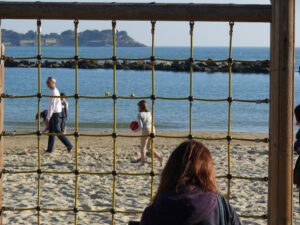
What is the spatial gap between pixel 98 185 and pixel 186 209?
21.0 ft

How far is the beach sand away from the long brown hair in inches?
170

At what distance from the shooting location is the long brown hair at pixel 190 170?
2.45m

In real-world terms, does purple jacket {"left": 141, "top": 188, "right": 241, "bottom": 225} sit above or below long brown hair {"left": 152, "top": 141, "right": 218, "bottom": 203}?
below

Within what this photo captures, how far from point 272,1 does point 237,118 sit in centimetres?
2285

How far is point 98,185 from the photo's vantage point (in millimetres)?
8664

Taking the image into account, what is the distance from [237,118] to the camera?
84.8 feet

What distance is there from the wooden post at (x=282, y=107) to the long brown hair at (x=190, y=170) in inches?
35.3

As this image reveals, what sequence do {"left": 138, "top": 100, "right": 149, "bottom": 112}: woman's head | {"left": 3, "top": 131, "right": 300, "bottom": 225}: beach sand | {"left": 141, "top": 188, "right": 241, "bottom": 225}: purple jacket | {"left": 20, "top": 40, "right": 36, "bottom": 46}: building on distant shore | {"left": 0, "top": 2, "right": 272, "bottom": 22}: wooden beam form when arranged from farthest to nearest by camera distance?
{"left": 20, "top": 40, "right": 36, "bottom": 46}: building on distant shore, {"left": 138, "top": 100, "right": 149, "bottom": 112}: woman's head, {"left": 3, "top": 131, "right": 300, "bottom": 225}: beach sand, {"left": 0, "top": 2, "right": 272, "bottom": 22}: wooden beam, {"left": 141, "top": 188, "right": 241, "bottom": 225}: purple jacket

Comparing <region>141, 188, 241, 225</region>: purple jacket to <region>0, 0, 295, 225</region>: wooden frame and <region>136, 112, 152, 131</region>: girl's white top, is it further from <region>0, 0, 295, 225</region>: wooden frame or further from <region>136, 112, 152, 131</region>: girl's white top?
<region>136, 112, 152, 131</region>: girl's white top

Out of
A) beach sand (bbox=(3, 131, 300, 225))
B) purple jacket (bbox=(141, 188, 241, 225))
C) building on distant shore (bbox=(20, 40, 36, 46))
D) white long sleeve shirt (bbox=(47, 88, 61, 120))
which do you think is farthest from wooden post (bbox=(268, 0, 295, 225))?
building on distant shore (bbox=(20, 40, 36, 46))

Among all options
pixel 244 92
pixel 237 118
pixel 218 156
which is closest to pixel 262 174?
pixel 218 156

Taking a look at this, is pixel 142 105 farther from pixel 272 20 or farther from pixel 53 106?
pixel 272 20

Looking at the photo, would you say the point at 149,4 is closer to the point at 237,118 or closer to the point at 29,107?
the point at 237,118

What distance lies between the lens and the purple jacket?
7.78 feet
